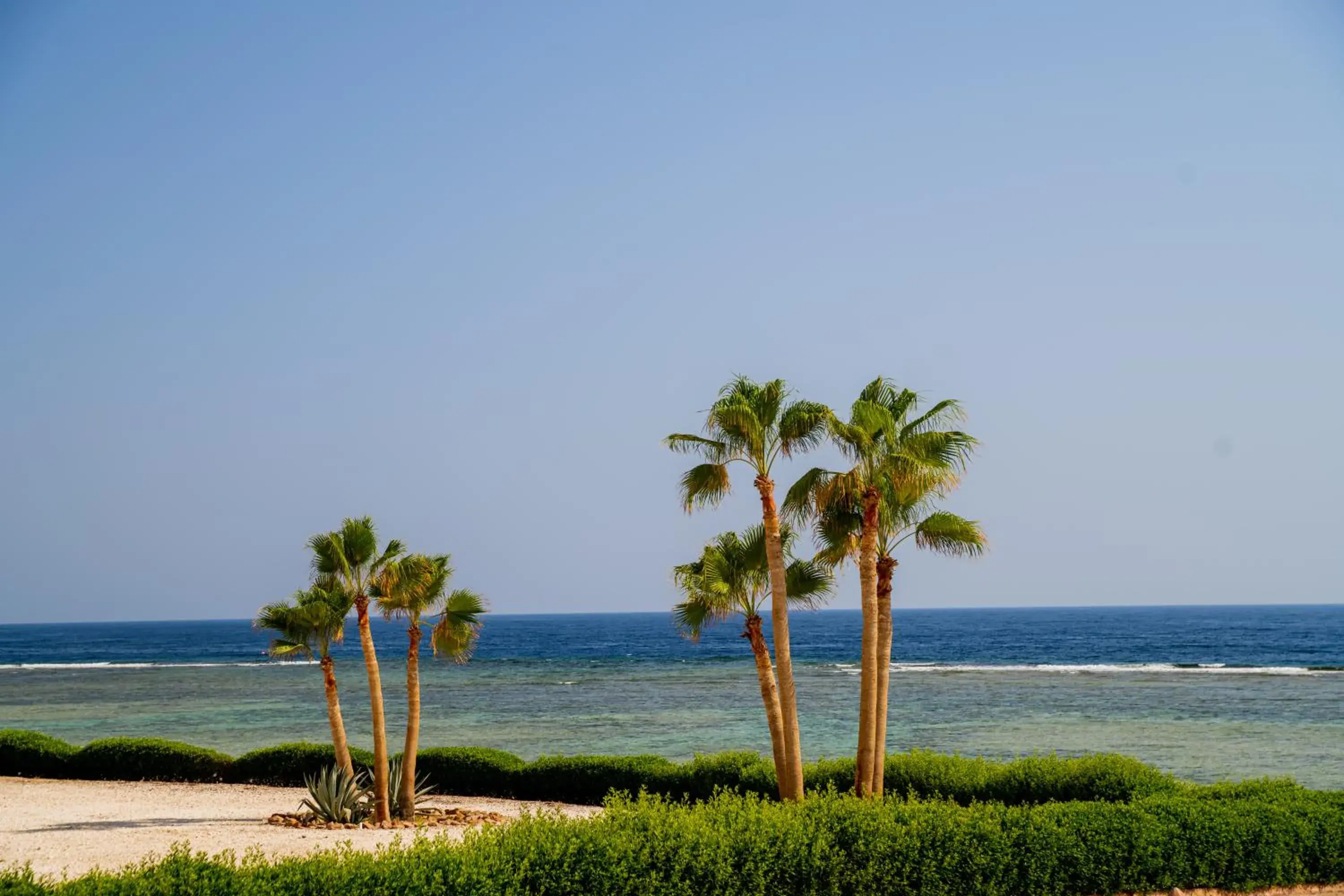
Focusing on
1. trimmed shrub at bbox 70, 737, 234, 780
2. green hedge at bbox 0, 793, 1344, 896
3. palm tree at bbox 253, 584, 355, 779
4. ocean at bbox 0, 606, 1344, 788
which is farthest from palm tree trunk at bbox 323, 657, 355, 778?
ocean at bbox 0, 606, 1344, 788

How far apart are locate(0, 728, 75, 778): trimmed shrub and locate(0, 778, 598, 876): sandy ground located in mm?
439

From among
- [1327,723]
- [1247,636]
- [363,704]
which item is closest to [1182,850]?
[1327,723]

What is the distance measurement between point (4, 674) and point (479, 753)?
79.7 m

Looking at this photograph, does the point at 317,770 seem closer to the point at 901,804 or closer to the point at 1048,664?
the point at 901,804

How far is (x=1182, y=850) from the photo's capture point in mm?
12367

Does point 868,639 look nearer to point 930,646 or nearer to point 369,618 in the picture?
point 369,618

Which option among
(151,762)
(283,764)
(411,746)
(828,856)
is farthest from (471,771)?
(828,856)

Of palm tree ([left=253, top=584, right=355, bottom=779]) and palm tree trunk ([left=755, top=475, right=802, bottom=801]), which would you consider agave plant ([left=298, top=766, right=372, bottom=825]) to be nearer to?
palm tree ([left=253, top=584, right=355, bottom=779])

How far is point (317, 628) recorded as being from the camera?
65.5ft

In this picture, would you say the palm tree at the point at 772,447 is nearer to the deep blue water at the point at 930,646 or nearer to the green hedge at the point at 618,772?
the green hedge at the point at 618,772

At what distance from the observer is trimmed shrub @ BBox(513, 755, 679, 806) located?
75.3ft

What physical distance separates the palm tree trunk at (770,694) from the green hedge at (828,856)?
2919 millimetres

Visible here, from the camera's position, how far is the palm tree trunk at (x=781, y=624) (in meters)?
14.7

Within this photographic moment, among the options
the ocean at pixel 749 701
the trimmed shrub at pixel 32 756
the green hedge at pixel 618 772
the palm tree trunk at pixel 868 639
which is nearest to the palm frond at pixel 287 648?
the green hedge at pixel 618 772
